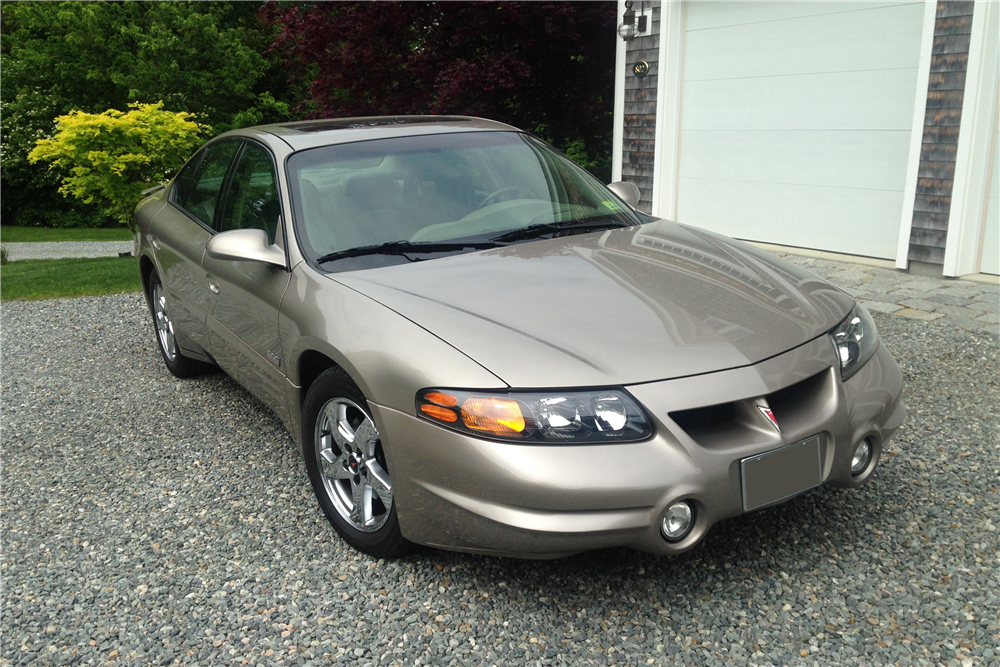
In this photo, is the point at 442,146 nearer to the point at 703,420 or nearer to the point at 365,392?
the point at 365,392

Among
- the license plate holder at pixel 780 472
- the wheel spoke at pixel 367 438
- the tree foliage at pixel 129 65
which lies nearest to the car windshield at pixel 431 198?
the wheel spoke at pixel 367 438

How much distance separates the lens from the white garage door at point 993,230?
21.5 feet

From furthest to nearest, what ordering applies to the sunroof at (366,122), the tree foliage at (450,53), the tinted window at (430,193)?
the tree foliage at (450,53) < the sunroof at (366,122) < the tinted window at (430,193)

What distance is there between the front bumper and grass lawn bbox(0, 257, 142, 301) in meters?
6.84

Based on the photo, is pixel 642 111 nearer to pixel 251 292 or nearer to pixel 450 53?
pixel 450 53

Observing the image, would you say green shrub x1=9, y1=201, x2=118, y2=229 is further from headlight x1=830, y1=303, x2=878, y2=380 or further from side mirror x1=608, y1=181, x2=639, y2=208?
headlight x1=830, y1=303, x2=878, y2=380

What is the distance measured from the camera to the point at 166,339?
5.18 metres

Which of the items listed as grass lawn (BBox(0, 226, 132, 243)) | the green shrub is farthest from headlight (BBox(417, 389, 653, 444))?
the green shrub

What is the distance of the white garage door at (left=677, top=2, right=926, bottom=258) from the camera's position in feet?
23.6

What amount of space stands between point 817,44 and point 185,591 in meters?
7.25

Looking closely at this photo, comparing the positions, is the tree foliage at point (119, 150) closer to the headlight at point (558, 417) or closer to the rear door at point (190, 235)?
the rear door at point (190, 235)

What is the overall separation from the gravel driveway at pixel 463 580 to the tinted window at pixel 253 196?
1098 millimetres

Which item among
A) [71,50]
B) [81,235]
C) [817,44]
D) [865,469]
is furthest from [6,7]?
[865,469]

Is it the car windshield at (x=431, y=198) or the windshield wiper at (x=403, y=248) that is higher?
the car windshield at (x=431, y=198)
